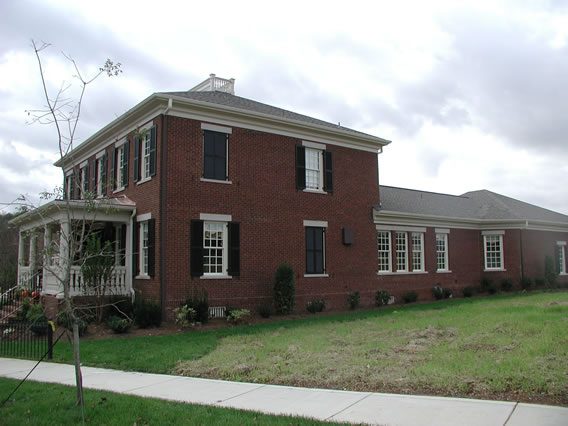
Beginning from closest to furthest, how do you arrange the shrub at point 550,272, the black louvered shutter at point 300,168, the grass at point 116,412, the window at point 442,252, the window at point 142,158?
the grass at point 116,412
the window at point 142,158
the black louvered shutter at point 300,168
the window at point 442,252
the shrub at point 550,272

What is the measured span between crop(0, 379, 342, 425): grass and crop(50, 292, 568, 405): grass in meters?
2.14

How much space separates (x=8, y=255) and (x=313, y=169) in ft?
69.3

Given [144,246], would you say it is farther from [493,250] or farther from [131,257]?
[493,250]

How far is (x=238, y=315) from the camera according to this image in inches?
662

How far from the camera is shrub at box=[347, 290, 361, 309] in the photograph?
71.3 feet

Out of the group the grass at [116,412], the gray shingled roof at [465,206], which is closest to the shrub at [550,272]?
the gray shingled roof at [465,206]

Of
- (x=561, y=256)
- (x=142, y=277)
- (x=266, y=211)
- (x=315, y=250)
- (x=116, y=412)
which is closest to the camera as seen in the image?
(x=116, y=412)

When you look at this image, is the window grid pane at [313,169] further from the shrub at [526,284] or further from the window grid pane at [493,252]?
the shrub at [526,284]

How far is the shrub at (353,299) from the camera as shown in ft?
71.3

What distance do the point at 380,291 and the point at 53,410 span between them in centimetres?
1755

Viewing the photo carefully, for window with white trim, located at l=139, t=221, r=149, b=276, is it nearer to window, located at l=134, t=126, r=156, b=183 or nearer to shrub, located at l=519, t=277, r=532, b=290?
window, located at l=134, t=126, r=156, b=183

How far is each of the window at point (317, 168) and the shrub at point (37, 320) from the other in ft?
35.1

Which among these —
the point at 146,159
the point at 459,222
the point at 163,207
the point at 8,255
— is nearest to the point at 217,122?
the point at 146,159

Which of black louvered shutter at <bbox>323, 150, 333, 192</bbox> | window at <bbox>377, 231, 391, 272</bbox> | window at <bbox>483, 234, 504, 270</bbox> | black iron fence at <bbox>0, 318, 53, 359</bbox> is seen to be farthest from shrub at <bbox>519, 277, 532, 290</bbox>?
black iron fence at <bbox>0, 318, 53, 359</bbox>
